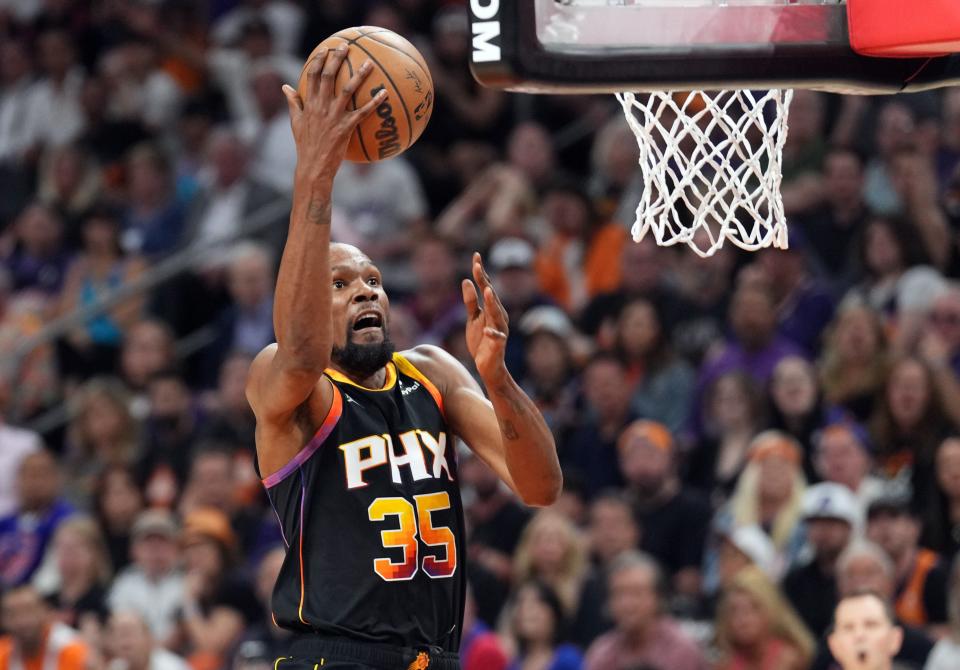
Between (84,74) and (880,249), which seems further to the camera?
(84,74)

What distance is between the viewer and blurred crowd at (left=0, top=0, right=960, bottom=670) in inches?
337

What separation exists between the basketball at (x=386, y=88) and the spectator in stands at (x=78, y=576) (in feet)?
17.2

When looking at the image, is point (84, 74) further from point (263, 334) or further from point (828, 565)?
point (828, 565)

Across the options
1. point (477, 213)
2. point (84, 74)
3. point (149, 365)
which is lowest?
point (149, 365)

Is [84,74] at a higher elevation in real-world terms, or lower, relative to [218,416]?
higher

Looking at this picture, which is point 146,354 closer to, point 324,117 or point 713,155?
point 713,155

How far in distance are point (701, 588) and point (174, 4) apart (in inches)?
294

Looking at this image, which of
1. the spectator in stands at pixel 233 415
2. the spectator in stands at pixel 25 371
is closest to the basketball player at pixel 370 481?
the spectator in stands at pixel 233 415

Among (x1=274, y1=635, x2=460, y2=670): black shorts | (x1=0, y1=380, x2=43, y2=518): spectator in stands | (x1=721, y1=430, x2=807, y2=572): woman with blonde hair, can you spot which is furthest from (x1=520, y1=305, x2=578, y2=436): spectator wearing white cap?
(x1=274, y1=635, x2=460, y2=670): black shorts

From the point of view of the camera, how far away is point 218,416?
10.8 metres

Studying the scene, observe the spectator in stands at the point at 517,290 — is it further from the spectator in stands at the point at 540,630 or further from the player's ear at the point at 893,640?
the player's ear at the point at 893,640

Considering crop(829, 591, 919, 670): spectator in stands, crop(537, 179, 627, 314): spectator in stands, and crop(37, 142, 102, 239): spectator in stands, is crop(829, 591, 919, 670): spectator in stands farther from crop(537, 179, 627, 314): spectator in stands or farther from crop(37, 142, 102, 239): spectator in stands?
crop(37, 142, 102, 239): spectator in stands

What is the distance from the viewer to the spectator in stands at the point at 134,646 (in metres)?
8.75

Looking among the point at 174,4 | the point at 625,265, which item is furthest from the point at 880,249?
the point at 174,4
